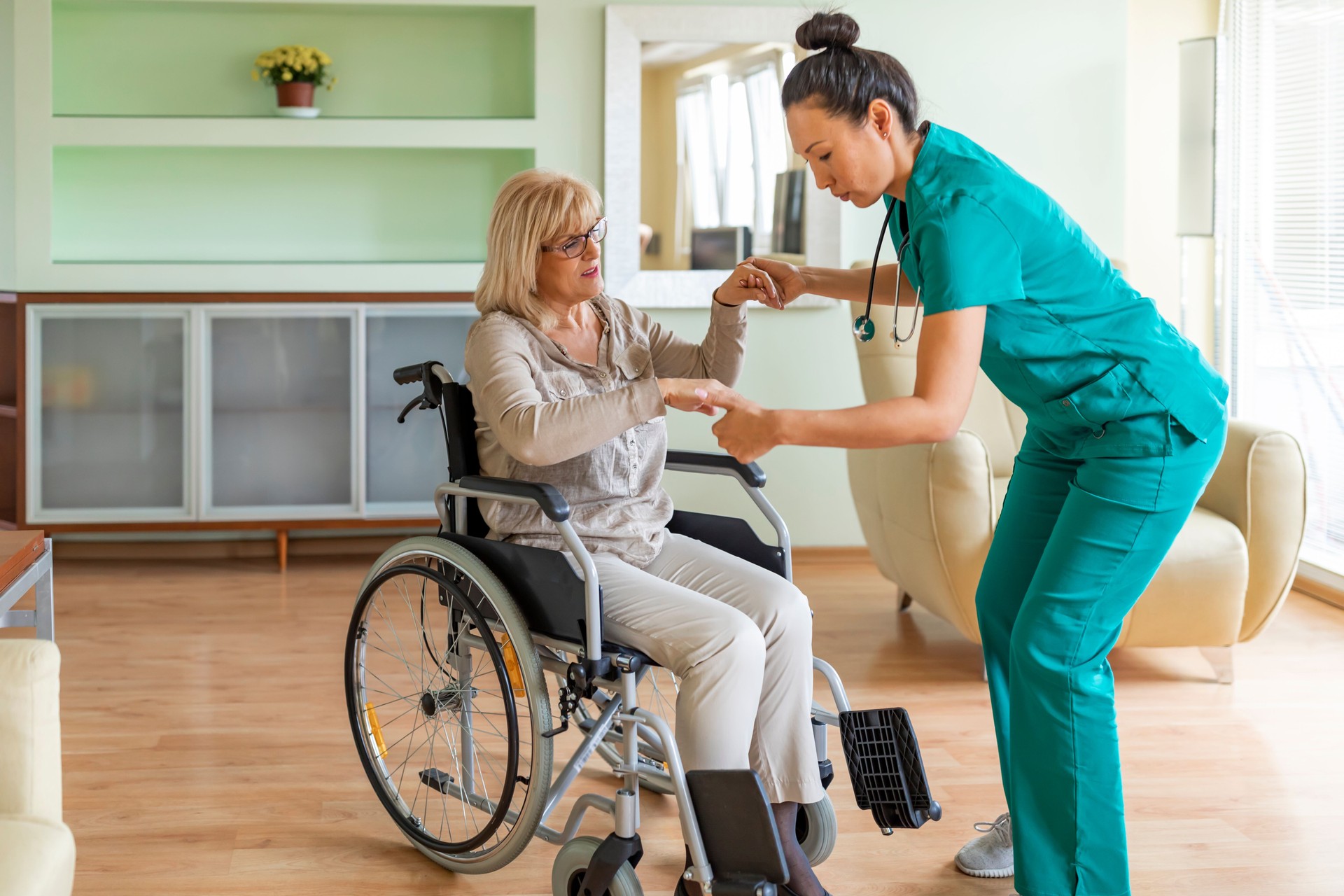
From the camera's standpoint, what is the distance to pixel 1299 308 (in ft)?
12.6

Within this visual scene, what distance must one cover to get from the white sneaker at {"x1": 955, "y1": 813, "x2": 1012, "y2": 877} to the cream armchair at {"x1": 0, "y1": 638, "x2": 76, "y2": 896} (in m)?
1.28

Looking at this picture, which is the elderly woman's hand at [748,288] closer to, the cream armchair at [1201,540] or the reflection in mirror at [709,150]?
the cream armchair at [1201,540]

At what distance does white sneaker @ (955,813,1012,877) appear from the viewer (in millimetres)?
1908

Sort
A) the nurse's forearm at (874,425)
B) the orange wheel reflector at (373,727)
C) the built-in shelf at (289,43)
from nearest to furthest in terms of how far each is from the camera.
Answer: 1. the nurse's forearm at (874,425)
2. the orange wheel reflector at (373,727)
3. the built-in shelf at (289,43)

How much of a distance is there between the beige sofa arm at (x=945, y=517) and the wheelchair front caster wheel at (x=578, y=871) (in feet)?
3.96

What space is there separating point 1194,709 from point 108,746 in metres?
2.24

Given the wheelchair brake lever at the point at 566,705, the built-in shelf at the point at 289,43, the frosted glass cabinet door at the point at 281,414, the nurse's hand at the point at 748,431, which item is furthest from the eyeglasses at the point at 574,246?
the built-in shelf at the point at 289,43

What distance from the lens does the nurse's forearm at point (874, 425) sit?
4.72 ft

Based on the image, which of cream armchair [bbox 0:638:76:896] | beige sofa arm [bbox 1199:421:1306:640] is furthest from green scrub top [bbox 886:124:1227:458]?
beige sofa arm [bbox 1199:421:1306:640]

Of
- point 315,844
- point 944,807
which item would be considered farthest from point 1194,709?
point 315,844

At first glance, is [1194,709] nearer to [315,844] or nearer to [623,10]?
[315,844]

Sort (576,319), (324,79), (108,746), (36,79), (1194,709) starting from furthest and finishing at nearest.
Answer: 1. (324,79)
2. (36,79)
3. (1194,709)
4. (108,746)
5. (576,319)

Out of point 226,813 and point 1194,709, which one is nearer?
point 226,813

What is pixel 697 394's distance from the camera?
1.63 meters
